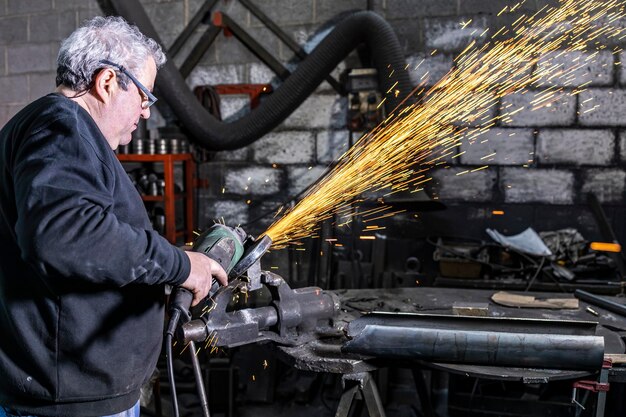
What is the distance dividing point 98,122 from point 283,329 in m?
1.10

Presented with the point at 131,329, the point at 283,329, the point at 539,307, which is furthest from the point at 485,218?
the point at 131,329

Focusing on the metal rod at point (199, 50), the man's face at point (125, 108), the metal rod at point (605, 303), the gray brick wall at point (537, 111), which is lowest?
the metal rod at point (605, 303)

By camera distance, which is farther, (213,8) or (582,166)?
(213,8)

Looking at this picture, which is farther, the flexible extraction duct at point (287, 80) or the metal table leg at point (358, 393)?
the flexible extraction duct at point (287, 80)

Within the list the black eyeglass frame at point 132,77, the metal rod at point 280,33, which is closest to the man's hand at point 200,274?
the black eyeglass frame at point 132,77

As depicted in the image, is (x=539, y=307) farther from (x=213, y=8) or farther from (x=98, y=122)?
(x=213, y=8)

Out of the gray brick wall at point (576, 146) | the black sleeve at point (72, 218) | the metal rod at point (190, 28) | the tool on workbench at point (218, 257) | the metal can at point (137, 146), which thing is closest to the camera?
the black sleeve at point (72, 218)

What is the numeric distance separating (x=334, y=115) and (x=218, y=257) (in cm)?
308

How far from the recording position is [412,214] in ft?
15.5

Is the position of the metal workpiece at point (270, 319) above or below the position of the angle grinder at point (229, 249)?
below

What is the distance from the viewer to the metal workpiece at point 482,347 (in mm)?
2074

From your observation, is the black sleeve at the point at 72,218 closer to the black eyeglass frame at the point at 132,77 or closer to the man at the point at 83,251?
the man at the point at 83,251

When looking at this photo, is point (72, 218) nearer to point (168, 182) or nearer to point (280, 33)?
point (168, 182)

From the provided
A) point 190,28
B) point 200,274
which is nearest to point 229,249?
point 200,274
